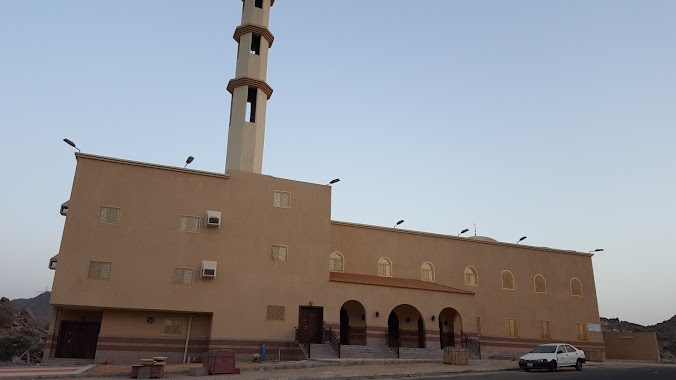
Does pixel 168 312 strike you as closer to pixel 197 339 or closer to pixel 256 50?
pixel 197 339

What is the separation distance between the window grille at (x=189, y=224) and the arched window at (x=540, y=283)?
23.6 m

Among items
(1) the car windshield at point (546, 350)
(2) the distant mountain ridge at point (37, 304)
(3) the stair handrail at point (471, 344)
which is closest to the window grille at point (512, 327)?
(3) the stair handrail at point (471, 344)

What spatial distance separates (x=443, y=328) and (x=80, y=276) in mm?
20688

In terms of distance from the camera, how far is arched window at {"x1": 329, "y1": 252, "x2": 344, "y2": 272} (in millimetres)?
28266

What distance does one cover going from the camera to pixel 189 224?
933 inches

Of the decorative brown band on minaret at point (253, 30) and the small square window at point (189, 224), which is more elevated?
the decorative brown band on minaret at point (253, 30)

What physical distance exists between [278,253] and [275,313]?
10.1 ft

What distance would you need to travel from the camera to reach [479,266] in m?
32.3

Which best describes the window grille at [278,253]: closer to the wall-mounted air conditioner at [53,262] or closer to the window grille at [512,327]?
the wall-mounted air conditioner at [53,262]

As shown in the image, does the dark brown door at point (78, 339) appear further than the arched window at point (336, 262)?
No

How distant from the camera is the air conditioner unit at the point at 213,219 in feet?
77.4

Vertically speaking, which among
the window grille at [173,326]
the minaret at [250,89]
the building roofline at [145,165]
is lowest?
the window grille at [173,326]

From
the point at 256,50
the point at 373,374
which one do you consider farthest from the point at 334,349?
the point at 256,50

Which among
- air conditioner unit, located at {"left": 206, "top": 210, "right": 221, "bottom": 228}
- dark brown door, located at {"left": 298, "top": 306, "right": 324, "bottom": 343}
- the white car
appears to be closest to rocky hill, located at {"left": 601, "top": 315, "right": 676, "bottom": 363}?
the white car
